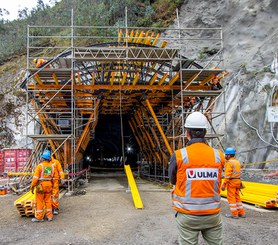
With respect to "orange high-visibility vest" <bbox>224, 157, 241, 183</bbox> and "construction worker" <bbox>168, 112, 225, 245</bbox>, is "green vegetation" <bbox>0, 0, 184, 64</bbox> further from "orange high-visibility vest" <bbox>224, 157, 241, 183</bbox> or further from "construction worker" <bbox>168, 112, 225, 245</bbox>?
"construction worker" <bbox>168, 112, 225, 245</bbox>

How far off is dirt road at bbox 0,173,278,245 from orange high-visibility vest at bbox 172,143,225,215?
9.46 feet

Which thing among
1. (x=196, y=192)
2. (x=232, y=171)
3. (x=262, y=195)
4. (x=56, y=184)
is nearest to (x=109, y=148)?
(x=262, y=195)

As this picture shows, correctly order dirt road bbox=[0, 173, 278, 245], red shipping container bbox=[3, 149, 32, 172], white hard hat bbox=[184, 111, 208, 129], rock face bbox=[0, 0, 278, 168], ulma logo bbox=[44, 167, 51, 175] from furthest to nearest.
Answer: red shipping container bbox=[3, 149, 32, 172]
rock face bbox=[0, 0, 278, 168]
ulma logo bbox=[44, 167, 51, 175]
dirt road bbox=[0, 173, 278, 245]
white hard hat bbox=[184, 111, 208, 129]

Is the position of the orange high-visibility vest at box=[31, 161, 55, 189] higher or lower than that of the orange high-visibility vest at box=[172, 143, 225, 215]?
lower

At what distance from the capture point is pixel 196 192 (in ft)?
10.2

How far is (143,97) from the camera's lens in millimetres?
14820

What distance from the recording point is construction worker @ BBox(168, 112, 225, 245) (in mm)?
3088

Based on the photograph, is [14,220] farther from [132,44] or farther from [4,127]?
[4,127]

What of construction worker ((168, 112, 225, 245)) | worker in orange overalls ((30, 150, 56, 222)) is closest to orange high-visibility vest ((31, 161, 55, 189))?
worker in orange overalls ((30, 150, 56, 222))

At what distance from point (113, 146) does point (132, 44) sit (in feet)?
49.5

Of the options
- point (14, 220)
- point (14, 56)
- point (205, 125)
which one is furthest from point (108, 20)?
point (205, 125)

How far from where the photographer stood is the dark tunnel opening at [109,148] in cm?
2642

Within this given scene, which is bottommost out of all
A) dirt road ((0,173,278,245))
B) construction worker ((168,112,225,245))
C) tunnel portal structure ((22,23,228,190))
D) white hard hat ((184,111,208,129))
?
dirt road ((0,173,278,245))

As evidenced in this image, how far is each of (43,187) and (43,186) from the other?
0.02 m
